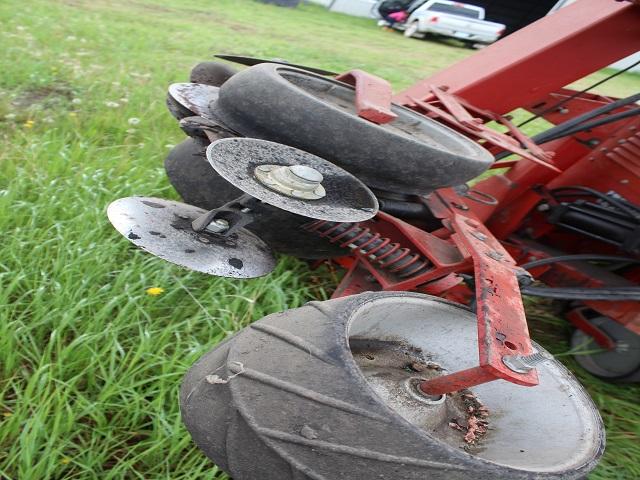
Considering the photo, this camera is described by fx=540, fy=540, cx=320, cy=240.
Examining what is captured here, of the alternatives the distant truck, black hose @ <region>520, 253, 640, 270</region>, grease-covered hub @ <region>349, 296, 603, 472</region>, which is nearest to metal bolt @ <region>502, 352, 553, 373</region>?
grease-covered hub @ <region>349, 296, 603, 472</region>

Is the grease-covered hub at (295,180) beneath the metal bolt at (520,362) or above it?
above

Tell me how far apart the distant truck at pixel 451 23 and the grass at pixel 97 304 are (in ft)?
45.0

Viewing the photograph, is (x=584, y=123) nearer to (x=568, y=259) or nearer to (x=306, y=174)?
(x=568, y=259)

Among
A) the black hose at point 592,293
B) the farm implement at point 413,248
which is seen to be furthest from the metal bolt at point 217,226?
the black hose at point 592,293

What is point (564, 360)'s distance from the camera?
2.14m

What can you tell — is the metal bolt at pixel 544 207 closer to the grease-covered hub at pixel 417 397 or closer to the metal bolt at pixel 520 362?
the grease-covered hub at pixel 417 397

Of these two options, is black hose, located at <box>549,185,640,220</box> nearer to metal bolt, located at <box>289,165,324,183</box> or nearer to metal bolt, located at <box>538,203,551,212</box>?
metal bolt, located at <box>538,203,551,212</box>

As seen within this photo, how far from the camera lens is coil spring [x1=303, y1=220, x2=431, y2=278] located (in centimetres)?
158

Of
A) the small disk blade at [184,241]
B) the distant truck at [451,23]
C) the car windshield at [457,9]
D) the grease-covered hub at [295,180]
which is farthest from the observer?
the car windshield at [457,9]

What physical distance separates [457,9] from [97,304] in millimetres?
17003

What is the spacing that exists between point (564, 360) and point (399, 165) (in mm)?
1198

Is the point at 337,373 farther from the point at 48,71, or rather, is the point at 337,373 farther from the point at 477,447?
the point at 48,71

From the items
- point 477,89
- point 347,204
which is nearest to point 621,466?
point 347,204

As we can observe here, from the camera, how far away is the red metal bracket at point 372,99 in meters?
1.52
